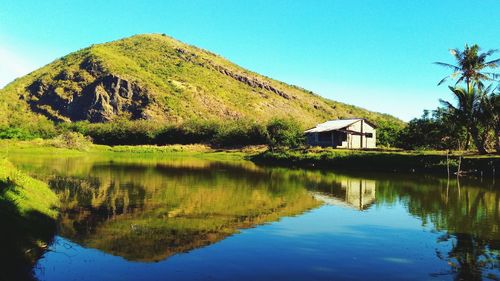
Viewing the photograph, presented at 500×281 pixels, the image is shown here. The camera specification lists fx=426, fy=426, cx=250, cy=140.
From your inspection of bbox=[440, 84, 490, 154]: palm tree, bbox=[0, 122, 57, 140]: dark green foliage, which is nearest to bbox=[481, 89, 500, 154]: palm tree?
bbox=[440, 84, 490, 154]: palm tree

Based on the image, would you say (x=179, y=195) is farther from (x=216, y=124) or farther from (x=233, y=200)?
(x=216, y=124)

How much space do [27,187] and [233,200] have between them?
13.4 m

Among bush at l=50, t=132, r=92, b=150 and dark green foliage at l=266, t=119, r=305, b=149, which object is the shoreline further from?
bush at l=50, t=132, r=92, b=150

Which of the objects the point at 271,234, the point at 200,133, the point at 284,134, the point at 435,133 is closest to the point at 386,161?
the point at 435,133

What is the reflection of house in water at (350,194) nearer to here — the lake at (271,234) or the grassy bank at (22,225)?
the lake at (271,234)

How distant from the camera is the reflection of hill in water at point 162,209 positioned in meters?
18.2

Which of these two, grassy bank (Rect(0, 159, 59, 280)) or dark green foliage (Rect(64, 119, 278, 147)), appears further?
dark green foliage (Rect(64, 119, 278, 147))

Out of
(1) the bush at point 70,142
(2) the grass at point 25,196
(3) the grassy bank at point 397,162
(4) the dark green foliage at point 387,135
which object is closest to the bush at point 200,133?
(4) the dark green foliage at point 387,135

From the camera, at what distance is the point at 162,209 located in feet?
85.0

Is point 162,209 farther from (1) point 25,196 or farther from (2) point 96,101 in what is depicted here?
(2) point 96,101

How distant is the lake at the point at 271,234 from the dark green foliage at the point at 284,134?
53.6m

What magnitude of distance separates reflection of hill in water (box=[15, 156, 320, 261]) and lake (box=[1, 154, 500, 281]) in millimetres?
71

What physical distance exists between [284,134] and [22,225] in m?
77.8

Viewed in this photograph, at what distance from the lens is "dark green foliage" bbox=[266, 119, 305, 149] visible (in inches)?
3546
